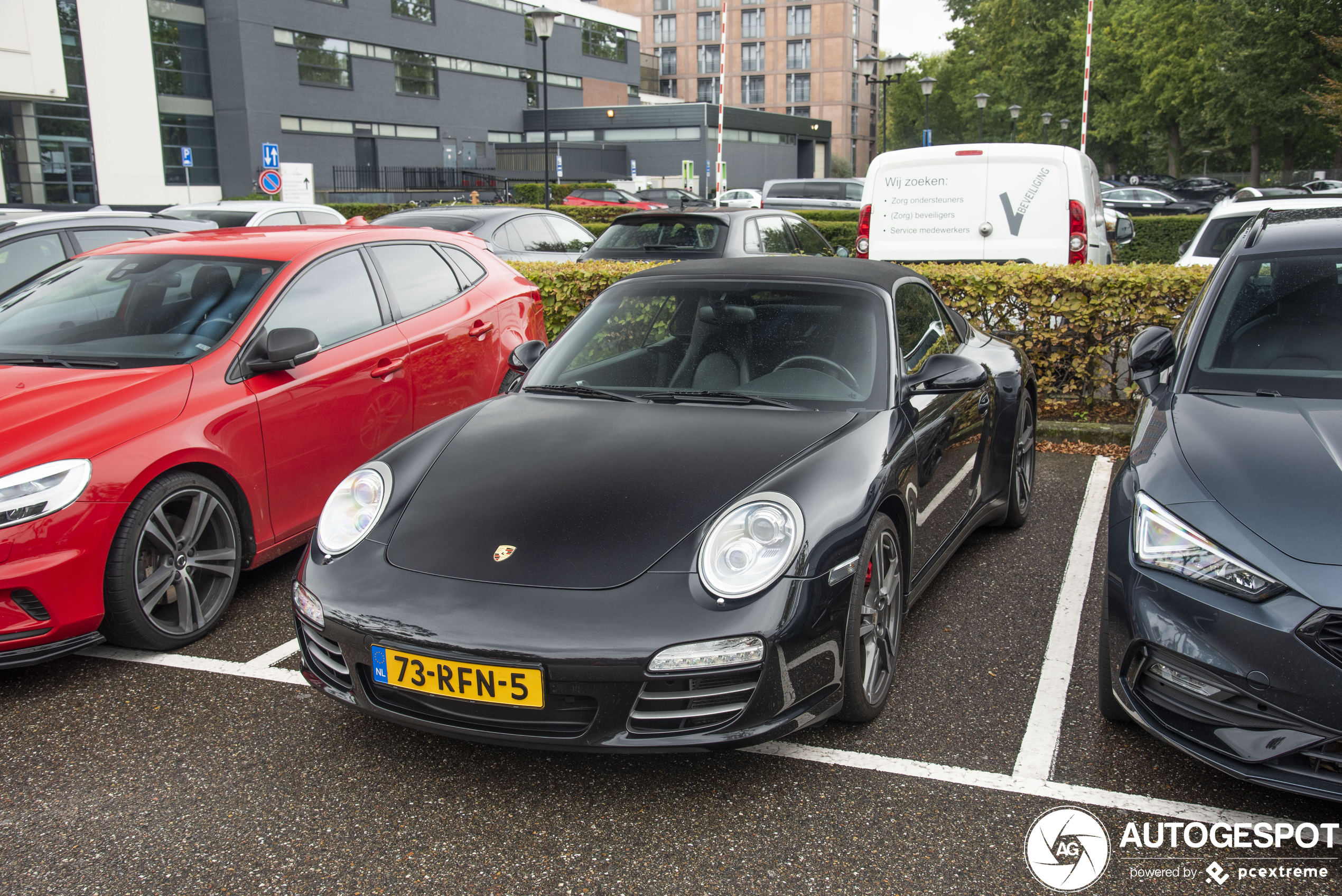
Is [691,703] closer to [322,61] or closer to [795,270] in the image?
[795,270]

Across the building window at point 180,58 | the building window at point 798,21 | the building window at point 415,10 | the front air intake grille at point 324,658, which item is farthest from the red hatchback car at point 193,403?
the building window at point 798,21

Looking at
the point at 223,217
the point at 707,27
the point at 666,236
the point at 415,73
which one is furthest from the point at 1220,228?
the point at 707,27

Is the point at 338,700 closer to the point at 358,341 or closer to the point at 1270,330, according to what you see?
the point at 358,341

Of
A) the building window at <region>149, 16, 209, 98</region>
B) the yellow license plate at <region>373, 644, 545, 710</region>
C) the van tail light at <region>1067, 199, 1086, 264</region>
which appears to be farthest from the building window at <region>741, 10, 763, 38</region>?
the yellow license plate at <region>373, 644, 545, 710</region>

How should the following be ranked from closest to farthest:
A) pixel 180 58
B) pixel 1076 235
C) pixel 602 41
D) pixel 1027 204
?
pixel 1076 235, pixel 1027 204, pixel 180 58, pixel 602 41

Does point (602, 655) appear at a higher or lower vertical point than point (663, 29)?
lower

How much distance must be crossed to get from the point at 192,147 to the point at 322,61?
21.8ft

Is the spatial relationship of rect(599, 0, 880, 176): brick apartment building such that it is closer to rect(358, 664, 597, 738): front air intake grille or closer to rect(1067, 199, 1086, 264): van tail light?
rect(1067, 199, 1086, 264): van tail light

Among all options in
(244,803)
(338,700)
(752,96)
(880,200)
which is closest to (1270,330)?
(338,700)

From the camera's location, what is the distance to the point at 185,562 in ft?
13.4

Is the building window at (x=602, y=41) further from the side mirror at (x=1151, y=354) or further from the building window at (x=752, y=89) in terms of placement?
the side mirror at (x=1151, y=354)

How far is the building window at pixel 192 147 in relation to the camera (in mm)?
37500

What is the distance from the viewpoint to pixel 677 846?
2760 millimetres

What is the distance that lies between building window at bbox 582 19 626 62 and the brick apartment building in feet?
76.1
